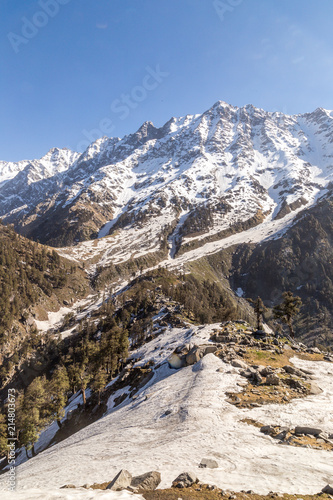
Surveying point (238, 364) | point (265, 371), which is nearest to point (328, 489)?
point (265, 371)

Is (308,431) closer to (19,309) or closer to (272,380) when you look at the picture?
(272,380)

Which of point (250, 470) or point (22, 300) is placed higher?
point (22, 300)

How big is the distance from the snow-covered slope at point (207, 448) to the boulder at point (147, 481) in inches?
14.9

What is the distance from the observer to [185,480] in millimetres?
11953

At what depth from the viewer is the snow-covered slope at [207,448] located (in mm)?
12531

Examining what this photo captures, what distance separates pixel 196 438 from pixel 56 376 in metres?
47.2

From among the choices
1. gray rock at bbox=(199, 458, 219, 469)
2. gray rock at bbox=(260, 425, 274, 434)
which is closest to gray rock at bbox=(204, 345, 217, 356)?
gray rock at bbox=(260, 425, 274, 434)

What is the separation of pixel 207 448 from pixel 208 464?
2353mm

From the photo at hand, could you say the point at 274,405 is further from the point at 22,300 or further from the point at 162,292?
the point at 22,300

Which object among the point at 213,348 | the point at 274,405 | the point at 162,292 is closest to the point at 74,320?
the point at 162,292

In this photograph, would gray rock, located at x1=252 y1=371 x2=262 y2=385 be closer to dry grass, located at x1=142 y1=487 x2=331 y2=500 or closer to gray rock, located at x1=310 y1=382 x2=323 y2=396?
gray rock, located at x1=310 y1=382 x2=323 y2=396

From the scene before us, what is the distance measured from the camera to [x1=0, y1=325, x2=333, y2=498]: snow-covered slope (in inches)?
493

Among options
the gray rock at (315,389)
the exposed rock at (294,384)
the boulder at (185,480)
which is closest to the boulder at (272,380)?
the exposed rock at (294,384)

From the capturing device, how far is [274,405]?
22016mm
